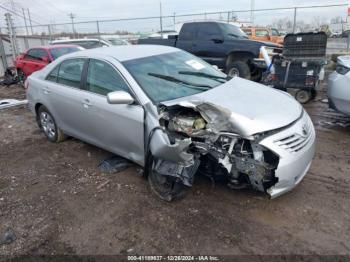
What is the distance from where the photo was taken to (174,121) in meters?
3.33

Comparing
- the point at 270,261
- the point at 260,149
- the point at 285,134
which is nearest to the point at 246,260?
the point at 270,261

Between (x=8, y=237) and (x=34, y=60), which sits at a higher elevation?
(x=34, y=60)

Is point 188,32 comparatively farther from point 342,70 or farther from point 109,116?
point 109,116

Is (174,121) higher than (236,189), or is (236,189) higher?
(174,121)

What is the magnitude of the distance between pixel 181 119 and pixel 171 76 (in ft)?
3.08

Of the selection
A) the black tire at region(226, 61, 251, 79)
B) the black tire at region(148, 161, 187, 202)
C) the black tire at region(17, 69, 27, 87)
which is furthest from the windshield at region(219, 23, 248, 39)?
the black tire at region(17, 69, 27, 87)

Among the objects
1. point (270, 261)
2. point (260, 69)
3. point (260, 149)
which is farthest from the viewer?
point (260, 69)

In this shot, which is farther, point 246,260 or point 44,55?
point 44,55

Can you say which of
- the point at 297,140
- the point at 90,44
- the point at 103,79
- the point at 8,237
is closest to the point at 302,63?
the point at 297,140

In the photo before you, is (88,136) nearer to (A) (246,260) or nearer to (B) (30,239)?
(B) (30,239)

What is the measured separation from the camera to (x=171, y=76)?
13.2 ft

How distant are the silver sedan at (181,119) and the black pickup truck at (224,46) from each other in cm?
500

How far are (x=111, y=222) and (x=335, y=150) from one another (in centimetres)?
351

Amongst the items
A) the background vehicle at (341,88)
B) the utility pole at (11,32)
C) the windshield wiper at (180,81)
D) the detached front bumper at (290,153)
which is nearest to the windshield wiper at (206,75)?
the windshield wiper at (180,81)
